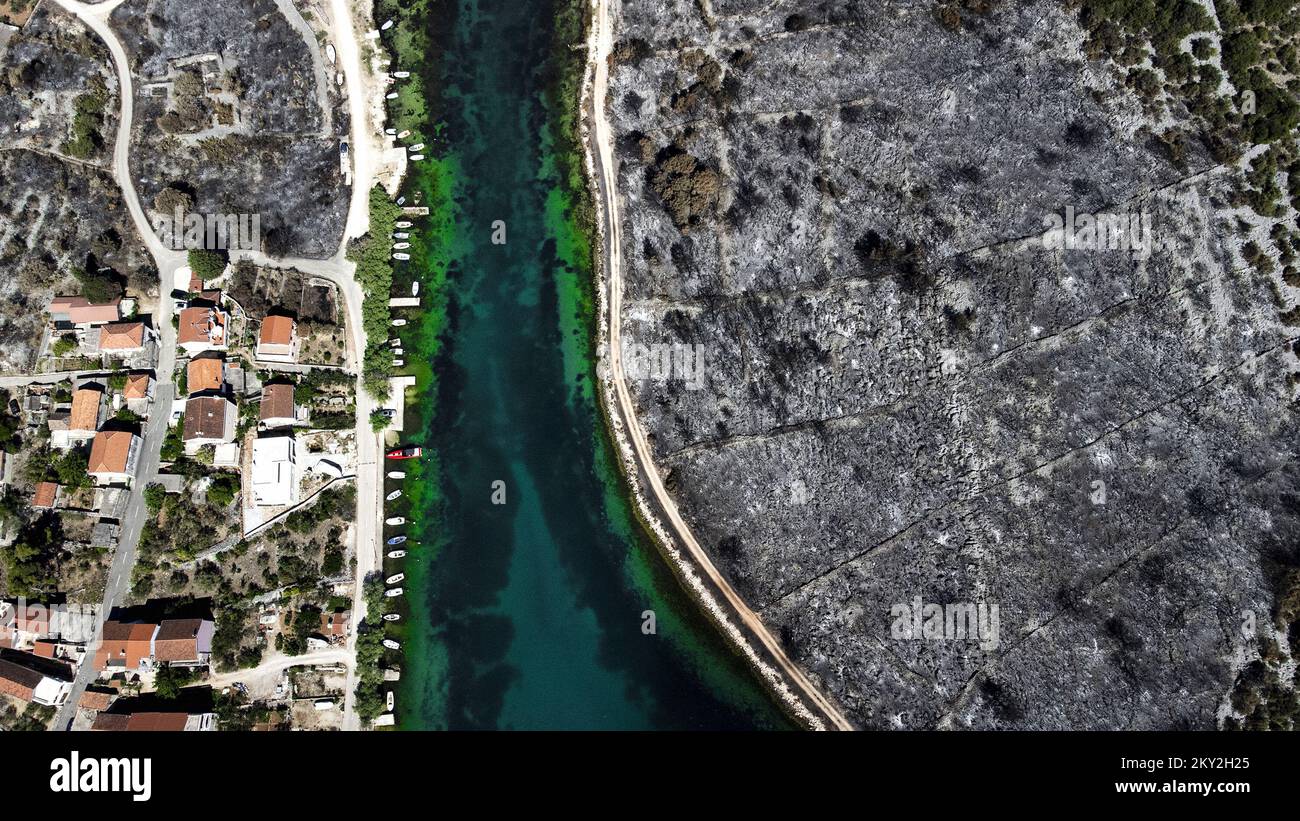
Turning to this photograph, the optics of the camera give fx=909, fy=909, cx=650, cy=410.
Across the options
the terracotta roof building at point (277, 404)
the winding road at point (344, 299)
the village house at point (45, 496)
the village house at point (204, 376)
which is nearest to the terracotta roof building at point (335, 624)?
the winding road at point (344, 299)

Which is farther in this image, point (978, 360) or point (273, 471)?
point (273, 471)

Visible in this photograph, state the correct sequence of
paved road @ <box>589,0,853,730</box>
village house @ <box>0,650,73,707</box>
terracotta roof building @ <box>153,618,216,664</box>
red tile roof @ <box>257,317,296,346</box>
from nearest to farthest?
village house @ <box>0,650,73,707</box> < terracotta roof building @ <box>153,618,216,664</box> < paved road @ <box>589,0,853,730</box> < red tile roof @ <box>257,317,296,346</box>

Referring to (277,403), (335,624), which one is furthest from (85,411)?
(335,624)

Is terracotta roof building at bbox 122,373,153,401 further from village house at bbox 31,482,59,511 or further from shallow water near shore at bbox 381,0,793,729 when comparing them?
shallow water near shore at bbox 381,0,793,729

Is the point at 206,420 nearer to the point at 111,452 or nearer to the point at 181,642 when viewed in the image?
the point at 111,452

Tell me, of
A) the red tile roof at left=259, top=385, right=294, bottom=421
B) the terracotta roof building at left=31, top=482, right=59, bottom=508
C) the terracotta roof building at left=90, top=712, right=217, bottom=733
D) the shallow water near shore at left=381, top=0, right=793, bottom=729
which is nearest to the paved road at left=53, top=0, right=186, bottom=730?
the terracotta roof building at left=90, top=712, right=217, bottom=733
